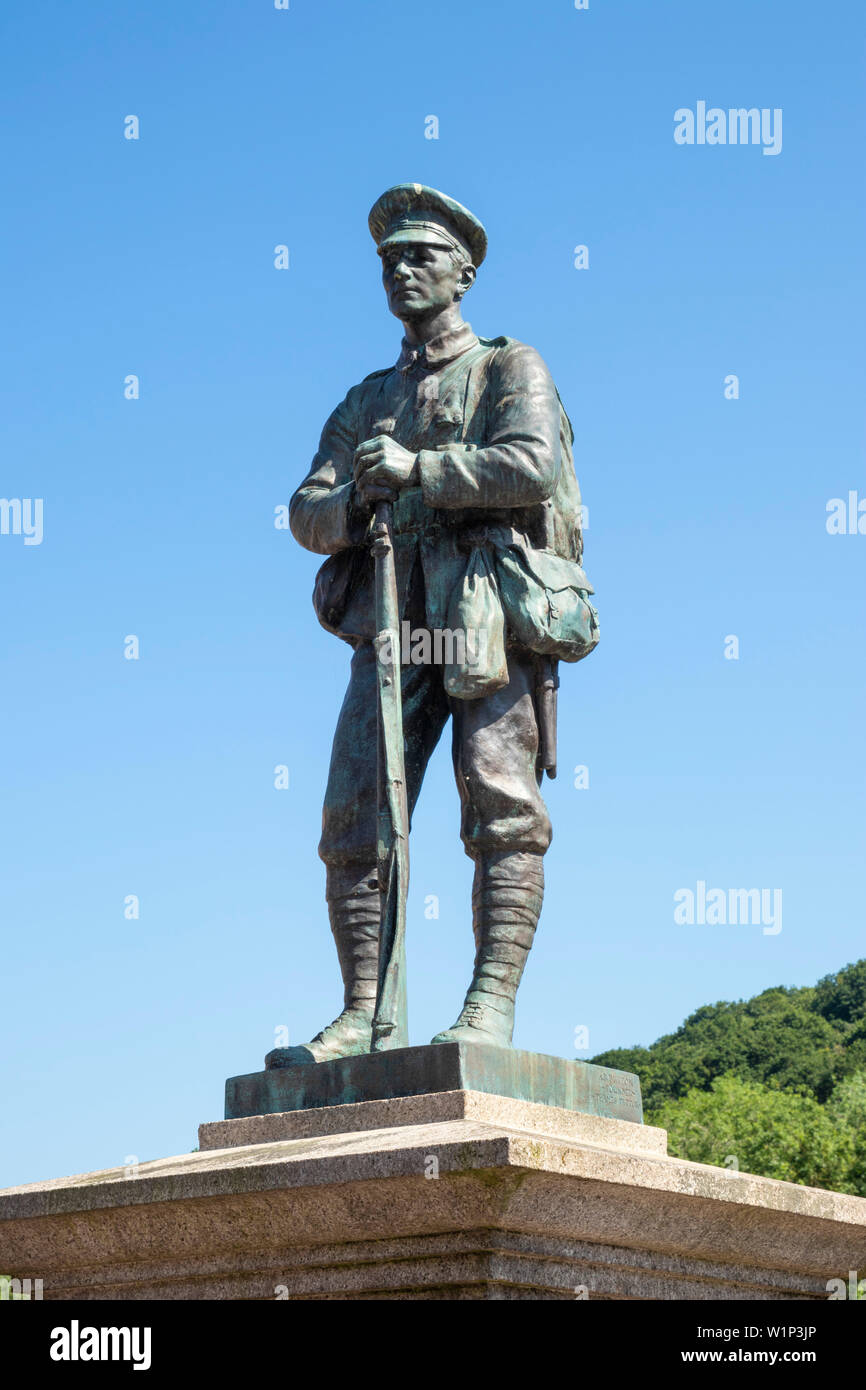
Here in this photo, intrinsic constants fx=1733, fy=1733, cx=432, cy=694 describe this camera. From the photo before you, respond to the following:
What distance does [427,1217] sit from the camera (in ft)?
18.3

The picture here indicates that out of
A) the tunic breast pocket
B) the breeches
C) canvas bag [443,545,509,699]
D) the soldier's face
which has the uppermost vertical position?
the soldier's face

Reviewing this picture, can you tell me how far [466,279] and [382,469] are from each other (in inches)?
46.6

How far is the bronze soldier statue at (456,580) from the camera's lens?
704 cm

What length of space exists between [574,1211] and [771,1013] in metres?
64.4

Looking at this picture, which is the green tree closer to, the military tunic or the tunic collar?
the military tunic

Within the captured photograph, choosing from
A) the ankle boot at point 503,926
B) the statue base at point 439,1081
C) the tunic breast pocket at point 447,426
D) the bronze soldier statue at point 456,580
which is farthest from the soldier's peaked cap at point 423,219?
the statue base at point 439,1081

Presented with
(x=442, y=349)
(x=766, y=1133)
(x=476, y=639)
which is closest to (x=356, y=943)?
(x=476, y=639)

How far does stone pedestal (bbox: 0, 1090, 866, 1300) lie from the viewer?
554 centimetres

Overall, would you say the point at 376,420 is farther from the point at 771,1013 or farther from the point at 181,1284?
the point at 771,1013

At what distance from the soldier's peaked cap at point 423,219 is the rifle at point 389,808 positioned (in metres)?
1.26

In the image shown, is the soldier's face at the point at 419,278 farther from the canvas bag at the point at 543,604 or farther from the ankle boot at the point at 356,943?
the ankle boot at the point at 356,943

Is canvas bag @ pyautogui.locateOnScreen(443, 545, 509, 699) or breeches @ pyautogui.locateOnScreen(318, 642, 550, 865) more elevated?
canvas bag @ pyautogui.locateOnScreen(443, 545, 509, 699)

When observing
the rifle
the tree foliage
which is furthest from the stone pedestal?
the tree foliage
